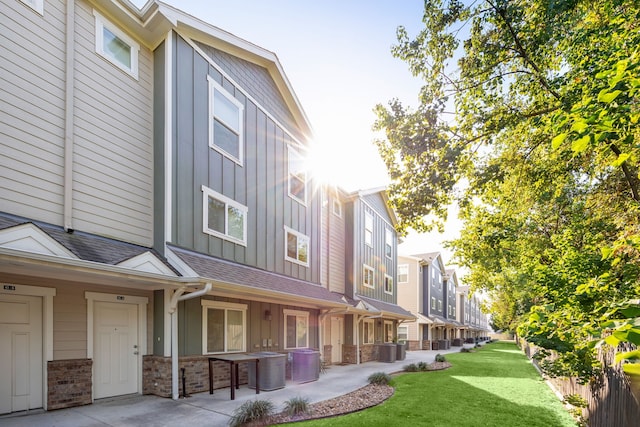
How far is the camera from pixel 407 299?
34.0 metres

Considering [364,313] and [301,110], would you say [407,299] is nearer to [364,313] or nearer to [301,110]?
[364,313]

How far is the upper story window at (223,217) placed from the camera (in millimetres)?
9873

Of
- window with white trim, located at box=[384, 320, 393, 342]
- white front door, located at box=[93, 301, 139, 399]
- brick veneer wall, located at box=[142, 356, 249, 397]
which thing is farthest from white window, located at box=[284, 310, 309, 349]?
window with white trim, located at box=[384, 320, 393, 342]

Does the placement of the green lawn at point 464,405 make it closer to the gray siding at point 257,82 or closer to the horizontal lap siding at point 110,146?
the horizontal lap siding at point 110,146

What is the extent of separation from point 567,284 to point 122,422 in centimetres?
799

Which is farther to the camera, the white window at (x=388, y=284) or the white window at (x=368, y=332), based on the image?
the white window at (x=388, y=284)

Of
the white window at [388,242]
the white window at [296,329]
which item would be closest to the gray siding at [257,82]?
→ the white window at [296,329]

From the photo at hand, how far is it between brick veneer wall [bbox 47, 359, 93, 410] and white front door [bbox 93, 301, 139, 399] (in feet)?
0.92

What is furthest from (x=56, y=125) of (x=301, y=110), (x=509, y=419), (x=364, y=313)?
(x=364, y=313)

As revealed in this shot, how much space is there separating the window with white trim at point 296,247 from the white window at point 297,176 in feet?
4.86

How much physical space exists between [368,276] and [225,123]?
13091mm

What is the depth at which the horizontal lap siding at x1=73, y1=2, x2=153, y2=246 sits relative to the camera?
25.0ft

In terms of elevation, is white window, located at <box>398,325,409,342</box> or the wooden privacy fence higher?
the wooden privacy fence

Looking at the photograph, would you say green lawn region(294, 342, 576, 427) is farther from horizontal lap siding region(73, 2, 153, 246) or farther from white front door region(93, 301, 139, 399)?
horizontal lap siding region(73, 2, 153, 246)
